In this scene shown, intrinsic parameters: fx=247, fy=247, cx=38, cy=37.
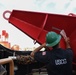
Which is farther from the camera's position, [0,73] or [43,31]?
[43,31]

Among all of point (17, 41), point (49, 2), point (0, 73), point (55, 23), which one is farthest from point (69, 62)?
point (49, 2)

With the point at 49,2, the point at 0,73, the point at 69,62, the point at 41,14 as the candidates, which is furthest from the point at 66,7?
the point at 0,73

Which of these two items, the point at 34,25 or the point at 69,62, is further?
the point at 34,25

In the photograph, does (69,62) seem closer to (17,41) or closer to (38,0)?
(17,41)

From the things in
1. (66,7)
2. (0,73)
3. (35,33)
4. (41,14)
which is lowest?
(0,73)

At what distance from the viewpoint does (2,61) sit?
1742mm

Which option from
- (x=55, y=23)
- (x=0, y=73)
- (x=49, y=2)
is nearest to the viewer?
(x=0, y=73)

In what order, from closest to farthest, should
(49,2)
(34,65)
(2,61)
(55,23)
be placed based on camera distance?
(2,61) < (55,23) < (34,65) < (49,2)

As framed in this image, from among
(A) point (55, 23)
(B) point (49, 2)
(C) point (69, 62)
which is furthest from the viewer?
(B) point (49, 2)

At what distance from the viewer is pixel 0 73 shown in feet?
6.31

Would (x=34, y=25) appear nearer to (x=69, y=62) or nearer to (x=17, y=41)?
(x=69, y=62)

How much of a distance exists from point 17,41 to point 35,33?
55.4 inches

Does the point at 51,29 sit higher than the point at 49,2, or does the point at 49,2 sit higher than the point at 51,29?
the point at 49,2

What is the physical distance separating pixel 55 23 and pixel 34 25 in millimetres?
247
